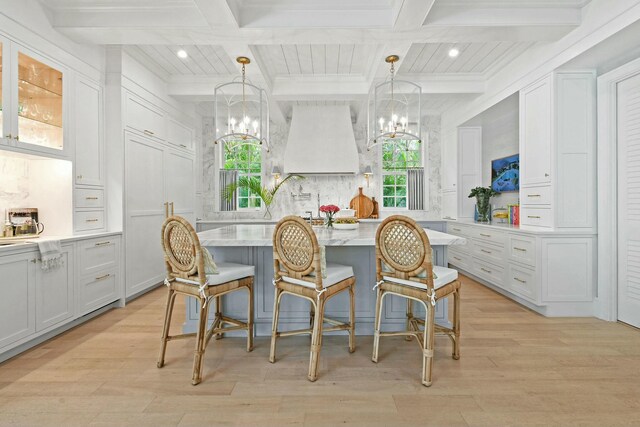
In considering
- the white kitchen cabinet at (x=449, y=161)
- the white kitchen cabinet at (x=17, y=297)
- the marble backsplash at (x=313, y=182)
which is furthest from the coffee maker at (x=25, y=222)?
the white kitchen cabinet at (x=449, y=161)

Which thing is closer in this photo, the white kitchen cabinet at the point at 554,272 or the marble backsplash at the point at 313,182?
the white kitchen cabinet at the point at 554,272

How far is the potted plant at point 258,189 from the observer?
18.7 feet

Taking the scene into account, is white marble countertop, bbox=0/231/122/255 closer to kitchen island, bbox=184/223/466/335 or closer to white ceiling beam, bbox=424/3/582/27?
kitchen island, bbox=184/223/466/335

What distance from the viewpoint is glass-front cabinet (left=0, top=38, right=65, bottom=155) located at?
7.75ft

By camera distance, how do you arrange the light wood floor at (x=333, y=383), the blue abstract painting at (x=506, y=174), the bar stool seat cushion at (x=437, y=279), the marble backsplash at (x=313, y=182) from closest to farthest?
the light wood floor at (x=333, y=383) < the bar stool seat cushion at (x=437, y=279) < the blue abstract painting at (x=506, y=174) < the marble backsplash at (x=313, y=182)

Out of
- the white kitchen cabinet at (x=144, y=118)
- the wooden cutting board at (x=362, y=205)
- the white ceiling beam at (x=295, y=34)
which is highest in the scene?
the white ceiling beam at (x=295, y=34)

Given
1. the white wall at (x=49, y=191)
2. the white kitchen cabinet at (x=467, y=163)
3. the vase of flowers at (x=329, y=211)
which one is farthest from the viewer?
the white kitchen cabinet at (x=467, y=163)

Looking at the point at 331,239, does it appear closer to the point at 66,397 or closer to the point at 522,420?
the point at 522,420

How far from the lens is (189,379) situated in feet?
6.61

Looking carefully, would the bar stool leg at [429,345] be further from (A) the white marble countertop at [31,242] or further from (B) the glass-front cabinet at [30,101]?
(B) the glass-front cabinet at [30,101]

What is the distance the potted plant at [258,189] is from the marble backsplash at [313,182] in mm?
141

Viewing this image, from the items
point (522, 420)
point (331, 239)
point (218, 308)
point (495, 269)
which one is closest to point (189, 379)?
point (218, 308)

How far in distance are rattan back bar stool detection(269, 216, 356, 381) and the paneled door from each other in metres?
2.57

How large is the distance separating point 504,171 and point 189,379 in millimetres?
4682
